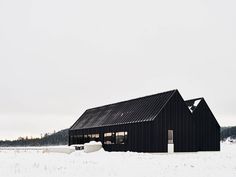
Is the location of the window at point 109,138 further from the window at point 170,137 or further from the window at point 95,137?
the window at point 170,137

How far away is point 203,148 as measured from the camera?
51.1 metres

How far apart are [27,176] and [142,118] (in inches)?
1062

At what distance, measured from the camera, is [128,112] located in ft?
165

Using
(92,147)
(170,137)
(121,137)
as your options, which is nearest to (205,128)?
(170,137)

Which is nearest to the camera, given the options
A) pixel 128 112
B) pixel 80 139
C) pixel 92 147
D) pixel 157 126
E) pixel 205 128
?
pixel 157 126

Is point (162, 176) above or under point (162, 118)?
under

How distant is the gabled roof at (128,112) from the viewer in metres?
45.0

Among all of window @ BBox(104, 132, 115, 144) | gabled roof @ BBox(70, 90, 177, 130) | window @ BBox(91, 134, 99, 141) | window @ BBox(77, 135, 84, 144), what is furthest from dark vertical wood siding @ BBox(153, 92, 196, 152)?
window @ BBox(77, 135, 84, 144)

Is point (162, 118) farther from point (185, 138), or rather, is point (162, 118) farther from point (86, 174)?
point (86, 174)

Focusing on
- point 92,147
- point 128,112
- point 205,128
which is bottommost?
point 92,147

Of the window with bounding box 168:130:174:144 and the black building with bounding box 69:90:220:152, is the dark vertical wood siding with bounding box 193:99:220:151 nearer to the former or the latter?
the black building with bounding box 69:90:220:152

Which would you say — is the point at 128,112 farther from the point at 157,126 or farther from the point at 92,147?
the point at 157,126

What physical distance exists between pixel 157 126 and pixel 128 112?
8.02 metres

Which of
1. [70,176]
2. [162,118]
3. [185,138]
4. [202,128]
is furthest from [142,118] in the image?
[70,176]
